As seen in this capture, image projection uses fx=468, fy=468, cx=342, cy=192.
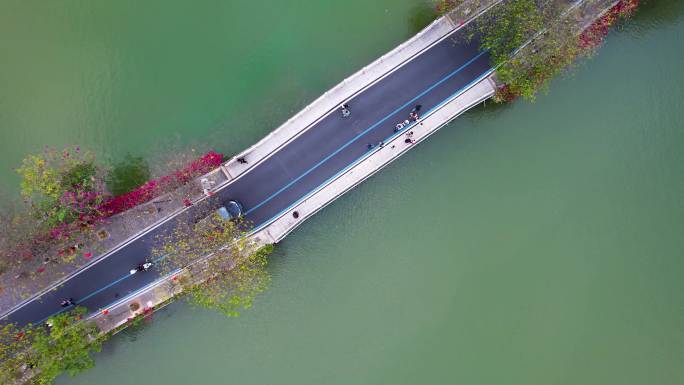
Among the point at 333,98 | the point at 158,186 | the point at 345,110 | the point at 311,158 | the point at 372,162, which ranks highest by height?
the point at 158,186

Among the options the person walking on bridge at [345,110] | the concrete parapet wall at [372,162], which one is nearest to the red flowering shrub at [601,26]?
the concrete parapet wall at [372,162]

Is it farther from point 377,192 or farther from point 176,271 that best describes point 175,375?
point 377,192

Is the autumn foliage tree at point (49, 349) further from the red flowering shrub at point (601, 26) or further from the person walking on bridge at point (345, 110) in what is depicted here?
the red flowering shrub at point (601, 26)

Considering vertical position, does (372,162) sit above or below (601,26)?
above

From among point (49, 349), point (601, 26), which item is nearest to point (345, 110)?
point (601, 26)

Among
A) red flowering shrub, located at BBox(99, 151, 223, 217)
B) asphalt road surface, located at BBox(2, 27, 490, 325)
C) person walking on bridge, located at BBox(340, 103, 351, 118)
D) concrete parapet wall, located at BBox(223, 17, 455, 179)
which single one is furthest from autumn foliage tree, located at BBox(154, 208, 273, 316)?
person walking on bridge, located at BBox(340, 103, 351, 118)

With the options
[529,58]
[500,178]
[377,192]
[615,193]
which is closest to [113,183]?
[377,192]

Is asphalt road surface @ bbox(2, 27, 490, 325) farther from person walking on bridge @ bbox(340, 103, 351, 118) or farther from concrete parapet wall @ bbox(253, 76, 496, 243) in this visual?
concrete parapet wall @ bbox(253, 76, 496, 243)

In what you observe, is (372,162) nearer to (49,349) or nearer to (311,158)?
(311,158)
